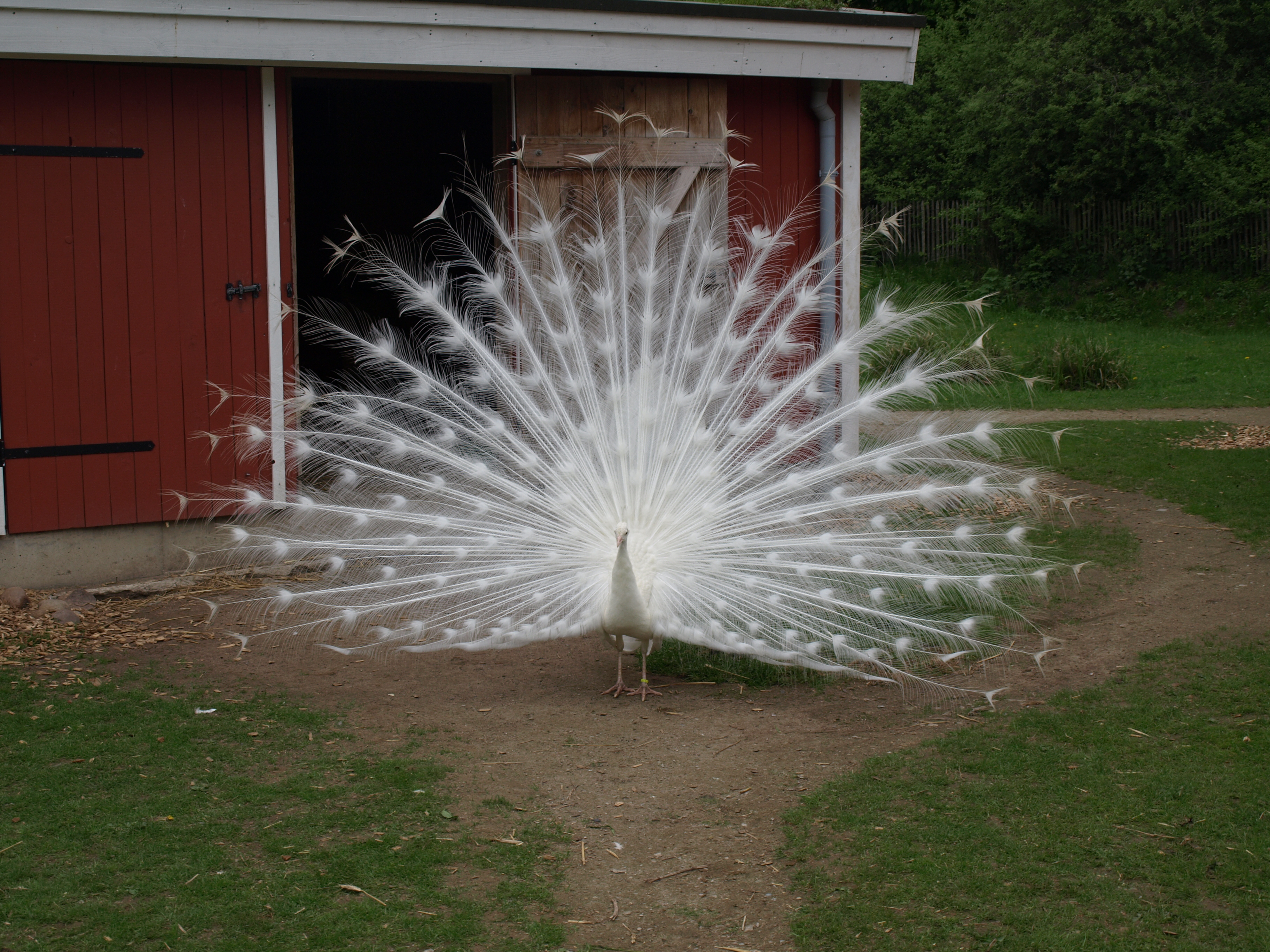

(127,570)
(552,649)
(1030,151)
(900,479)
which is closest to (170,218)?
(127,570)

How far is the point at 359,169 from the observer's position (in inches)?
557

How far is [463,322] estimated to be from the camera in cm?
671

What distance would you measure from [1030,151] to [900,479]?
831 inches

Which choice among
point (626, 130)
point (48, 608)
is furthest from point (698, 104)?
point (48, 608)

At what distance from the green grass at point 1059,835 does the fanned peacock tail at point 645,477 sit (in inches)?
25.4

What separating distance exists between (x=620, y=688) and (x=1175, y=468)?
6.87 metres

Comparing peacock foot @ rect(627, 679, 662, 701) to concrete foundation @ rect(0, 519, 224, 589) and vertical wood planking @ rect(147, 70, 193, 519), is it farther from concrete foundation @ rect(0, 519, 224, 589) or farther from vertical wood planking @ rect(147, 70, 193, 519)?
vertical wood planking @ rect(147, 70, 193, 519)

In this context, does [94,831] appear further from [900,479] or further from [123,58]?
[123,58]

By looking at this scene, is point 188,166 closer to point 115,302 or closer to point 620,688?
point 115,302

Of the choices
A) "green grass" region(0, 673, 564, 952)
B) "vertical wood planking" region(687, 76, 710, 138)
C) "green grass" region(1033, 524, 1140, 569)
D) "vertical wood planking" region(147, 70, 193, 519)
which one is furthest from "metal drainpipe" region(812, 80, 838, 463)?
"green grass" region(0, 673, 564, 952)

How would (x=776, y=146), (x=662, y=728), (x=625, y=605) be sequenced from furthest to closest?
(x=776, y=146) < (x=662, y=728) < (x=625, y=605)

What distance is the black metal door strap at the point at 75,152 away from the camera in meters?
7.27

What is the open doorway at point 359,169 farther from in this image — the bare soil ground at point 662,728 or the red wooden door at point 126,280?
the bare soil ground at point 662,728

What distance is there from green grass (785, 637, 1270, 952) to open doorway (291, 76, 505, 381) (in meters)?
9.47
